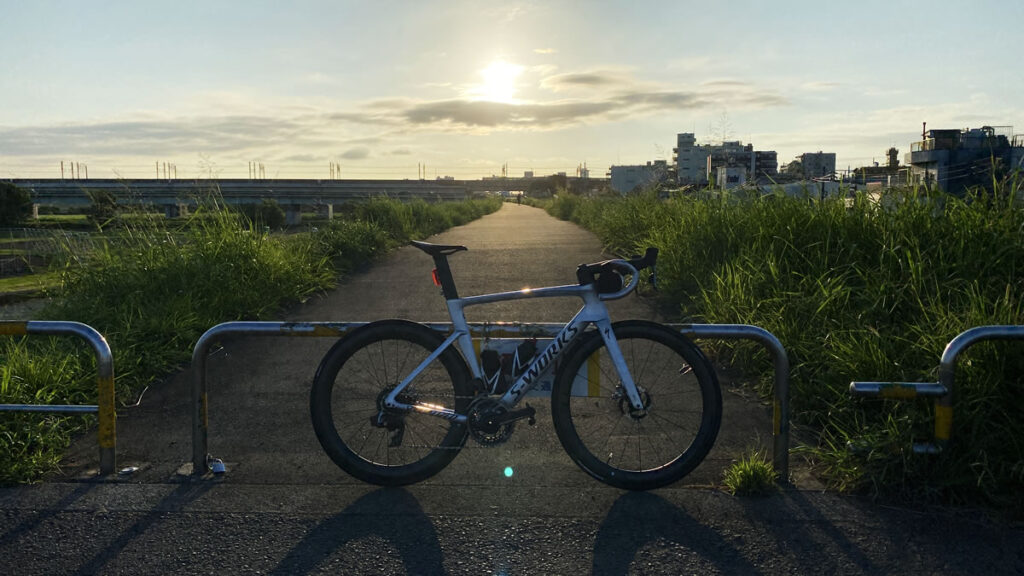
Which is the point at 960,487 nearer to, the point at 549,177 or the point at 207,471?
the point at 207,471

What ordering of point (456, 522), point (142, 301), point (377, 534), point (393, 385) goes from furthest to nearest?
point (142, 301), point (393, 385), point (456, 522), point (377, 534)

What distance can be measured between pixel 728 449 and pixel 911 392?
1.31 m

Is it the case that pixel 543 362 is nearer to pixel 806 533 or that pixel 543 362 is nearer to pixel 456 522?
pixel 456 522

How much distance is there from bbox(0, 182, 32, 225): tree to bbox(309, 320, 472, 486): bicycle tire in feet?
206

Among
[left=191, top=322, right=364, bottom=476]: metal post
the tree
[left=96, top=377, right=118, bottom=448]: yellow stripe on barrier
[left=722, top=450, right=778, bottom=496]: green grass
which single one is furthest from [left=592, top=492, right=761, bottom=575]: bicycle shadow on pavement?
the tree

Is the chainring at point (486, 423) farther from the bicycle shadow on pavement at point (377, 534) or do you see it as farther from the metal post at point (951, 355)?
the metal post at point (951, 355)

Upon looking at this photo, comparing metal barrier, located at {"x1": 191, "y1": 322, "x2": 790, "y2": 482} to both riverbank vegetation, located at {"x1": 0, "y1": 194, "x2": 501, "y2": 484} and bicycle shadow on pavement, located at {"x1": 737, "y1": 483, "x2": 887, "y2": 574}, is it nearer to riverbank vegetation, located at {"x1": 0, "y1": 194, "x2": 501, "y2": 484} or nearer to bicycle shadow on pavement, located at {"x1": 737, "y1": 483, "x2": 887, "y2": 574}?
bicycle shadow on pavement, located at {"x1": 737, "y1": 483, "x2": 887, "y2": 574}

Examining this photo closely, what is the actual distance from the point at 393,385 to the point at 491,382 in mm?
546

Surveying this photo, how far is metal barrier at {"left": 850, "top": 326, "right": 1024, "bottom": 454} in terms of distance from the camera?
3732 millimetres

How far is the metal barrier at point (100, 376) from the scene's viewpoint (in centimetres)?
422

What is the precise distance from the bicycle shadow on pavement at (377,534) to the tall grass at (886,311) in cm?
219

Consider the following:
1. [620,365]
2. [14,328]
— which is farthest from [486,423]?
[14,328]

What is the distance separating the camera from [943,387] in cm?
378

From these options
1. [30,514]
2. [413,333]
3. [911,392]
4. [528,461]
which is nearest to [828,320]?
[911,392]
